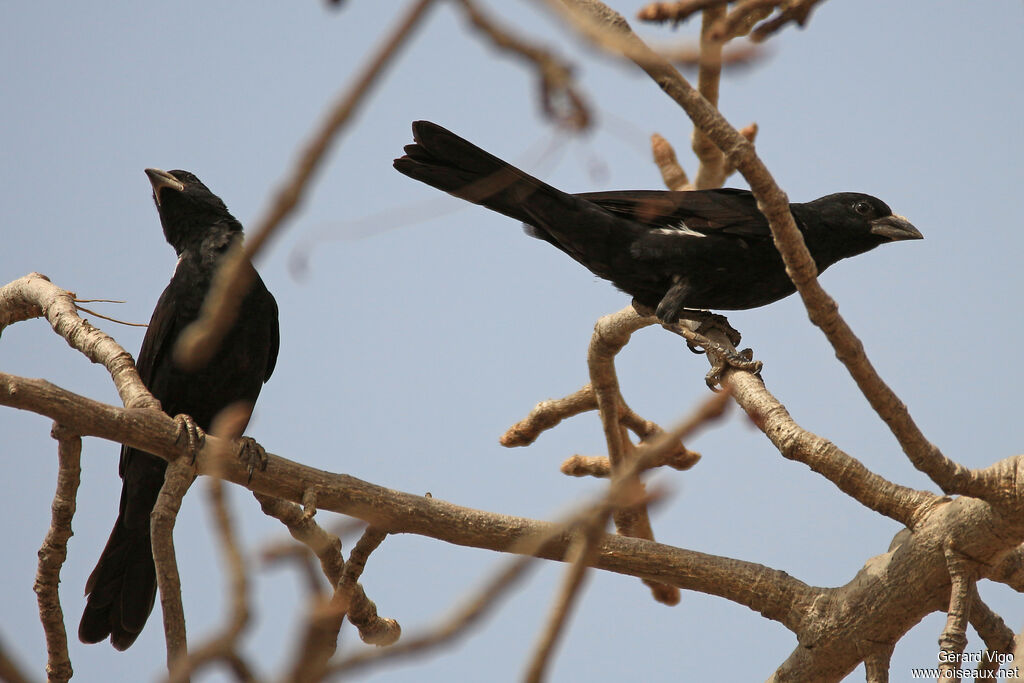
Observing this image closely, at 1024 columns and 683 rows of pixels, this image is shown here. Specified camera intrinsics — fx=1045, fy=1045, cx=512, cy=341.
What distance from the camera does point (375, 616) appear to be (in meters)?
4.52

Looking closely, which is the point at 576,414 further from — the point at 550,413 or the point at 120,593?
the point at 120,593

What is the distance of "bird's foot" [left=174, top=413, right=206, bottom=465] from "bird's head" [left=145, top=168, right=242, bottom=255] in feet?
6.55

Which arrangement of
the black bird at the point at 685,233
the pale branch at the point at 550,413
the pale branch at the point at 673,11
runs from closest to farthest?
the pale branch at the point at 673,11 < the black bird at the point at 685,233 < the pale branch at the point at 550,413

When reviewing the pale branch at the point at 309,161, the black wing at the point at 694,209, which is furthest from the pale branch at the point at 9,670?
the black wing at the point at 694,209

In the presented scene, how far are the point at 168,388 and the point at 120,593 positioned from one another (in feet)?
3.24

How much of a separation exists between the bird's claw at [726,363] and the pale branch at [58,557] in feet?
8.81

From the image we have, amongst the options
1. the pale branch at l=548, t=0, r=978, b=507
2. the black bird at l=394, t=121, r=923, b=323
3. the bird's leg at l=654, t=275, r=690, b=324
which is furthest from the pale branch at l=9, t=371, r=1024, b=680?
the black bird at l=394, t=121, r=923, b=323

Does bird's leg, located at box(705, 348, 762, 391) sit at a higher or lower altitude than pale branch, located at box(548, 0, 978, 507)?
higher

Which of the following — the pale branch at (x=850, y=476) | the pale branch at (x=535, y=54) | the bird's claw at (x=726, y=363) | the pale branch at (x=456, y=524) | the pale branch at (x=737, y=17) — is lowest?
the pale branch at (x=535, y=54)

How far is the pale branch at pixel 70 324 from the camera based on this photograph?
427cm

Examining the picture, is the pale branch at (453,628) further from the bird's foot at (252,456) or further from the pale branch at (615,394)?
the pale branch at (615,394)

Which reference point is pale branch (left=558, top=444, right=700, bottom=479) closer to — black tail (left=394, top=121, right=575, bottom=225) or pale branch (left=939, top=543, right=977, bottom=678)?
black tail (left=394, top=121, right=575, bottom=225)

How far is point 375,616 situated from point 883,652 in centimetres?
207

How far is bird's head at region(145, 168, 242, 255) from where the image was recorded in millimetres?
5621
